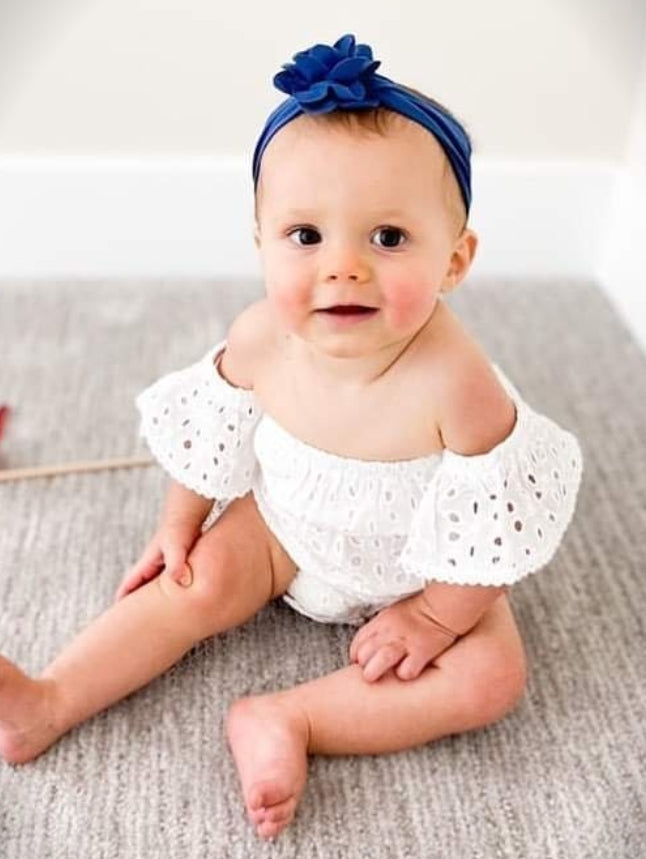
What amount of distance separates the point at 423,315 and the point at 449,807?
0.36 meters

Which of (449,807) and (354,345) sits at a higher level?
(354,345)

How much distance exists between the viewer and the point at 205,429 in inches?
38.3

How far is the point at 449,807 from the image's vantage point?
895 mm

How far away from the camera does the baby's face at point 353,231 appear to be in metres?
0.76

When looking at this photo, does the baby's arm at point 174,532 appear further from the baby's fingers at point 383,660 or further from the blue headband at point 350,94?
the blue headband at point 350,94

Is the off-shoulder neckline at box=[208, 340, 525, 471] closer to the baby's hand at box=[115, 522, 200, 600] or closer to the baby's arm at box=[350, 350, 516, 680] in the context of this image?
the baby's arm at box=[350, 350, 516, 680]

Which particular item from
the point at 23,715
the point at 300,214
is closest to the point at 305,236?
the point at 300,214

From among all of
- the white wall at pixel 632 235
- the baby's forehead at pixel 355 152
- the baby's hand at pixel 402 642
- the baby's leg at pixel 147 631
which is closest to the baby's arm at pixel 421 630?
the baby's hand at pixel 402 642

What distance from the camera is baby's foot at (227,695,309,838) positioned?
85 centimetres

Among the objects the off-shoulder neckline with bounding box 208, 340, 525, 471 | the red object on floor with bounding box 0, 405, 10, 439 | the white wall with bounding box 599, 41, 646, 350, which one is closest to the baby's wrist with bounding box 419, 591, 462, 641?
the off-shoulder neckline with bounding box 208, 340, 525, 471

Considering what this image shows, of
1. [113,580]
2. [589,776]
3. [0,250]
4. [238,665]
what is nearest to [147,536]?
[113,580]

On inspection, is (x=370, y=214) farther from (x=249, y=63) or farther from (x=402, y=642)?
(x=249, y=63)

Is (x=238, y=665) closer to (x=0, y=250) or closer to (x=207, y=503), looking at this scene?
(x=207, y=503)

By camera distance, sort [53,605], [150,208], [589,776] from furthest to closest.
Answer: [150,208], [53,605], [589,776]
